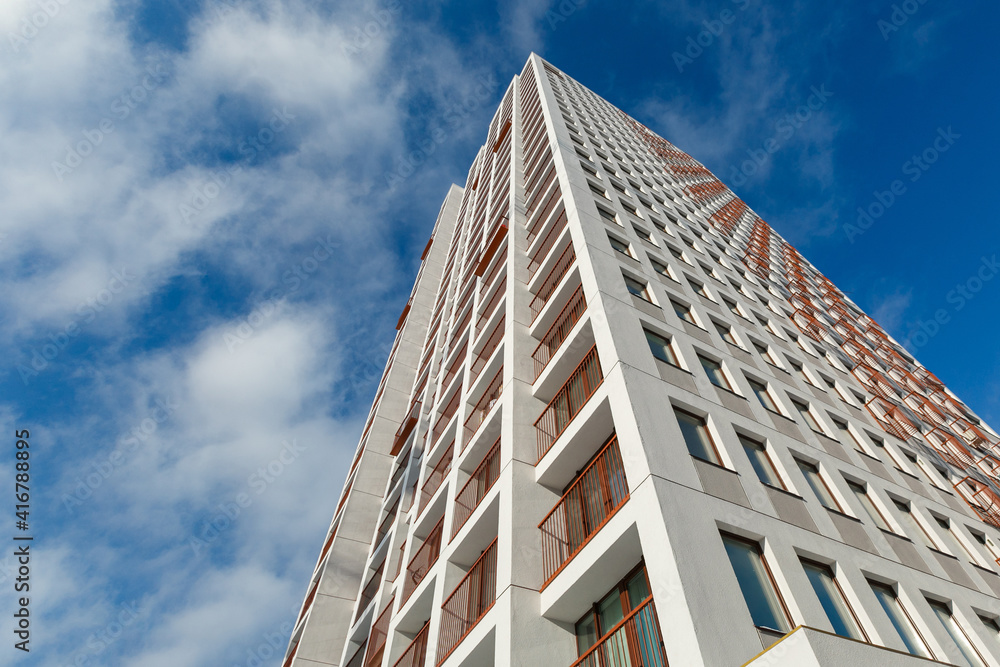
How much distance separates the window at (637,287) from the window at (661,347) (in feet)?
7.23

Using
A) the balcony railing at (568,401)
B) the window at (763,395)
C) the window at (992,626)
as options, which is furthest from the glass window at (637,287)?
the window at (992,626)

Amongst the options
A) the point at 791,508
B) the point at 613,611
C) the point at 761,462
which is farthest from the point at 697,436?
the point at 613,611

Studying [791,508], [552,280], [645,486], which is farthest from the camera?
[552,280]

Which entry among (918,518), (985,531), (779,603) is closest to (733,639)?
(779,603)

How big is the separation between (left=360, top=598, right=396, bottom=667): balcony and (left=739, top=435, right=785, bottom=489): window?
1141 cm

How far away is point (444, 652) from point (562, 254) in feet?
39.4

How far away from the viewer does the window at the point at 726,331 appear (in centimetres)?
1755

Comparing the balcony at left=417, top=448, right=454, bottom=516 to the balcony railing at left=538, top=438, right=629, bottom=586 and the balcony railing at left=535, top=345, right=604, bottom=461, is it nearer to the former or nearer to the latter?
the balcony railing at left=535, top=345, right=604, bottom=461

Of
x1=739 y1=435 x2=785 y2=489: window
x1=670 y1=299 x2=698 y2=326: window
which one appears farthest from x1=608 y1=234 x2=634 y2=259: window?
x1=739 y1=435 x2=785 y2=489: window

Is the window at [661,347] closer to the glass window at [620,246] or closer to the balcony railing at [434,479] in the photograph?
the glass window at [620,246]

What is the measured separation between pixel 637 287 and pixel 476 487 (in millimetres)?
7540

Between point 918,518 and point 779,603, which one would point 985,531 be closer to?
Answer: point 918,518

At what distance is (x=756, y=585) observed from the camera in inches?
333

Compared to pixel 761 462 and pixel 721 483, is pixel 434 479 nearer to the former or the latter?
pixel 761 462
